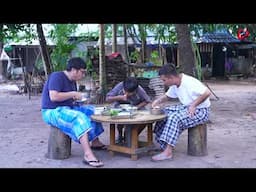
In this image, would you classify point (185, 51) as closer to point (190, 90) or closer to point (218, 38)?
point (190, 90)

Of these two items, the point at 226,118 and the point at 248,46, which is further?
the point at 248,46

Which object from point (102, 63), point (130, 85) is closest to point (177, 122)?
point (130, 85)

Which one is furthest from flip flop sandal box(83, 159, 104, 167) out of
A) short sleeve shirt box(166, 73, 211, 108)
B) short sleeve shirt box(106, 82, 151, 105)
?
short sleeve shirt box(166, 73, 211, 108)

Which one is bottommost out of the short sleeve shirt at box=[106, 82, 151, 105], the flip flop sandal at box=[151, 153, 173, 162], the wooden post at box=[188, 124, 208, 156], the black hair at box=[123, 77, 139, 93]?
the flip flop sandal at box=[151, 153, 173, 162]

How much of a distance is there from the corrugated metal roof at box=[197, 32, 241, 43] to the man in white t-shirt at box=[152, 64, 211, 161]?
57.7 ft

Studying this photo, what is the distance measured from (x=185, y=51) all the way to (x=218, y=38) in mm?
15229

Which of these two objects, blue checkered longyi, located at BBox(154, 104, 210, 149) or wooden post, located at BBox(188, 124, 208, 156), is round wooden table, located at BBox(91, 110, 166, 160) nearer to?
blue checkered longyi, located at BBox(154, 104, 210, 149)

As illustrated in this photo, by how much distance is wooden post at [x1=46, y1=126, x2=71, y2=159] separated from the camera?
5324 millimetres

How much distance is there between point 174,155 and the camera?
5.57 meters

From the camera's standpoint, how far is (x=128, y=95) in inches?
230

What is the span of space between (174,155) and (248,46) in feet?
62.4

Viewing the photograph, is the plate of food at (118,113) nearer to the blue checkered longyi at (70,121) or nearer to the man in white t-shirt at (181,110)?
the blue checkered longyi at (70,121)
